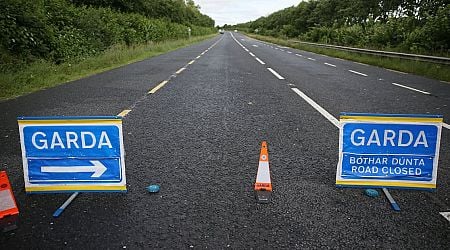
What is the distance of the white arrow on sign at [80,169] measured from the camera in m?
3.39

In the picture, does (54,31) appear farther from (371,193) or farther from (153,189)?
(371,193)

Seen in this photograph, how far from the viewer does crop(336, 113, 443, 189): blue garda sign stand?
11.4 ft

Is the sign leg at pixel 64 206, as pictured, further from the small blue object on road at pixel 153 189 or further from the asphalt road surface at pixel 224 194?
the small blue object on road at pixel 153 189

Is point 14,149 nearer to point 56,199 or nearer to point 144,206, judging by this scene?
point 56,199

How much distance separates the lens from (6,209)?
284cm

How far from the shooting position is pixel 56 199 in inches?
130

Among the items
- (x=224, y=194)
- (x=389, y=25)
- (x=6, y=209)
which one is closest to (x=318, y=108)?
(x=224, y=194)

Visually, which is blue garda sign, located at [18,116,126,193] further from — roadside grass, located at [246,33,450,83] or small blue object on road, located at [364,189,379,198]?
roadside grass, located at [246,33,450,83]

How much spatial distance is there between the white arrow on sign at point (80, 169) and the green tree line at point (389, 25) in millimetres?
19769

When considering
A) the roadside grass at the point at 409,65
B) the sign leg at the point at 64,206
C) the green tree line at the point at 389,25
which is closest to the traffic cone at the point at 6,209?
the sign leg at the point at 64,206

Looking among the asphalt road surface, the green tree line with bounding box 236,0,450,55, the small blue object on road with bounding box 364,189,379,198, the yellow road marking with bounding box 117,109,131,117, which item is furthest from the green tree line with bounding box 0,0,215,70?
the green tree line with bounding box 236,0,450,55

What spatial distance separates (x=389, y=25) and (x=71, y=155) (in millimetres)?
28571

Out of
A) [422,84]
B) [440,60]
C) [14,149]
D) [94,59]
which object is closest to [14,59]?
[94,59]

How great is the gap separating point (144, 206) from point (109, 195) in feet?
1.62
